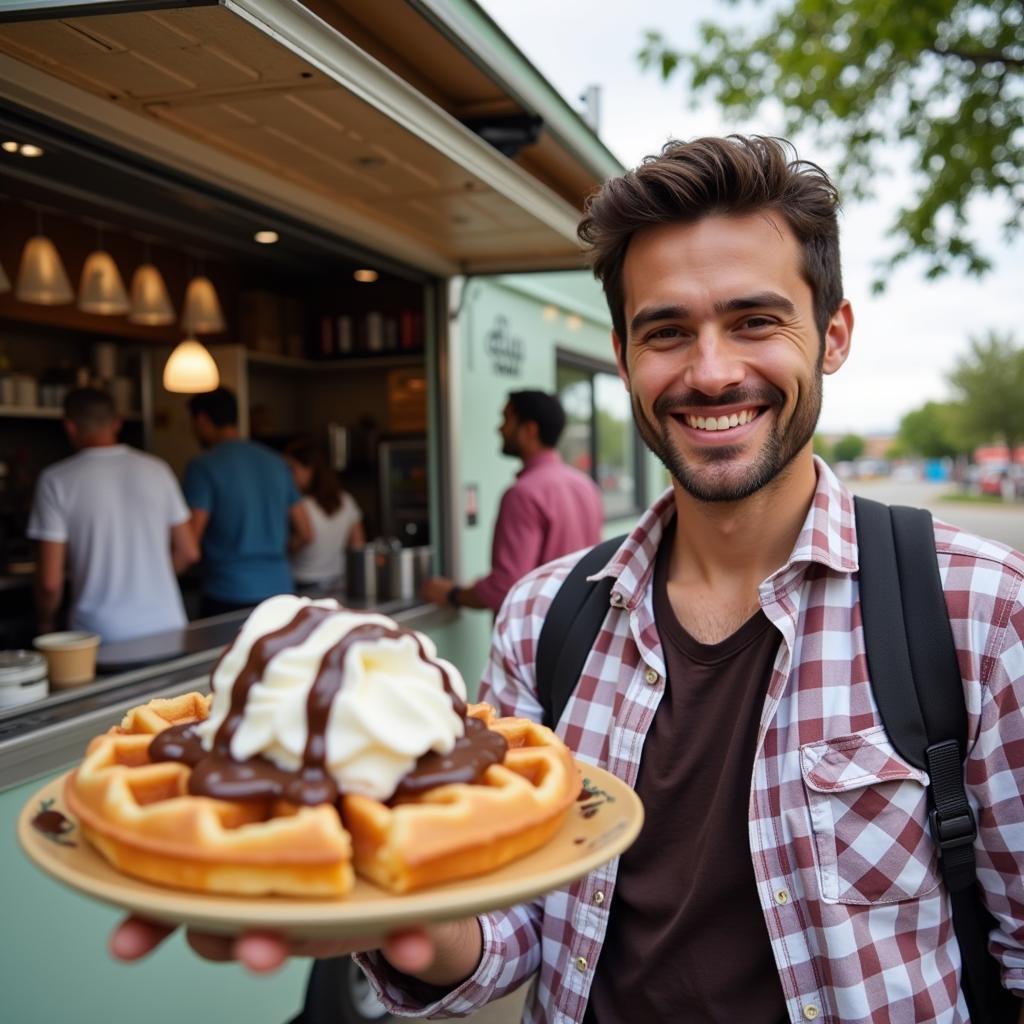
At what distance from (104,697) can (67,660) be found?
→ 216mm

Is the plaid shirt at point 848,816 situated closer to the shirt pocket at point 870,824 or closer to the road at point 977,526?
the shirt pocket at point 870,824

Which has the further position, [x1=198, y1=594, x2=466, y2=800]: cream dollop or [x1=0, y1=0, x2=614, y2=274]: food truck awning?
[x1=0, y1=0, x2=614, y2=274]: food truck awning

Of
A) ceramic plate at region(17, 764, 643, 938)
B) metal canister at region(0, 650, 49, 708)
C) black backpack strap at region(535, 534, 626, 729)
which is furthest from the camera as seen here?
metal canister at region(0, 650, 49, 708)

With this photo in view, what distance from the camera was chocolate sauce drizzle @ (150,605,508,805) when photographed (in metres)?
1.19

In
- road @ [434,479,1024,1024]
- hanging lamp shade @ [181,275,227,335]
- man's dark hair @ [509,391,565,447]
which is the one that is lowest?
road @ [434,479,1024,1024]

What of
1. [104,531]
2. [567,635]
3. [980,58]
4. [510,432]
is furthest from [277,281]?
[567,635]

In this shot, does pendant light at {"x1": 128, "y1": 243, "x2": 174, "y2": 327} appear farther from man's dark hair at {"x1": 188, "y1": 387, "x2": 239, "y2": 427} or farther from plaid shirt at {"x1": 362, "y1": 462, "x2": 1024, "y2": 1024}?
plaid shirt at {"x1": 362, "y1": 462, "x2": 1024, "y2": 1024}

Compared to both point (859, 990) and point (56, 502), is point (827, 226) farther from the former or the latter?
point (56, 502)

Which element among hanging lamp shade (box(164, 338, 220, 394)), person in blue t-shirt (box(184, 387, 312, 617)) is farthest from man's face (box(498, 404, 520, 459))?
hanging lamp shade (box(164, 338, 220, 394))

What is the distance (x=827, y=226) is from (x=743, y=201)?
0.72 ft

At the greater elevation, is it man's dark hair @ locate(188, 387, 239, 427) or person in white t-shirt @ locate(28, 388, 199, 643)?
man's dark hair @ locate(188, 387, 239, 427)

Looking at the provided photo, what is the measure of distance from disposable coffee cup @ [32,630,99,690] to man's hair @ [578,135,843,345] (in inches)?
104

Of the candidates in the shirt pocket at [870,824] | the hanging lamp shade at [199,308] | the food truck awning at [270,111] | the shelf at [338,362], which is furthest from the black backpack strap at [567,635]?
the shelf at [338,362]

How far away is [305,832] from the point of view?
109 cm
